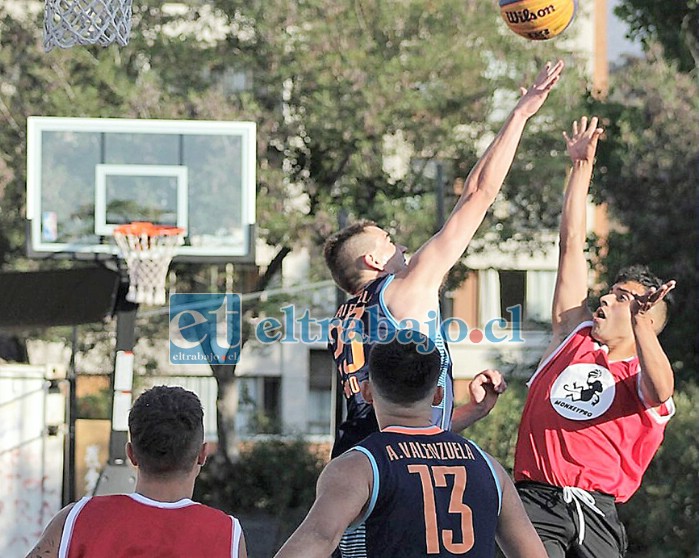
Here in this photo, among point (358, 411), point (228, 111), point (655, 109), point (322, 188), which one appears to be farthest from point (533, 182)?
point (358, 411)

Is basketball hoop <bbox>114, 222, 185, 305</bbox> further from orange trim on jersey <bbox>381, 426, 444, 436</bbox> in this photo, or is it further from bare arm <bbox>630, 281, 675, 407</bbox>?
orange trim on jersey <bbox>381, 426, 444, 436</bbox>

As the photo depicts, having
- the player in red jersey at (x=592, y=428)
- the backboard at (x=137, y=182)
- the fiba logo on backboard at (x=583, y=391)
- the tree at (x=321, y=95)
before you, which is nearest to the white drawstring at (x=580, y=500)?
the player in red jersey at (x=592, y=428)

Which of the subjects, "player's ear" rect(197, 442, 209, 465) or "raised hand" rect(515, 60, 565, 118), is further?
"raised hand" rect(515, 60, 565, 118)

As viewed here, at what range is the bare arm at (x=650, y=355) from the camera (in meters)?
4.31

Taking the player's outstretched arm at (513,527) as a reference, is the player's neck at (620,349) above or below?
above

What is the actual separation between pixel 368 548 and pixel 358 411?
122cm

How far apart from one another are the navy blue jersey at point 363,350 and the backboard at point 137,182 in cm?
673

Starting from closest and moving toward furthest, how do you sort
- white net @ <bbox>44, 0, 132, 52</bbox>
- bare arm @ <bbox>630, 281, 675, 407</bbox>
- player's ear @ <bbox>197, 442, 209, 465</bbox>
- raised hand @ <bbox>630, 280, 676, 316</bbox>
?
player's ear @ <bbox>197, 442, 209, 465</bbox>, raised hand @ <bbox>630, 280, 676, 316</bbox>, bare arm @ <bbox>630, 281, 675, 407</bbox>, white net @ <bbox>44, 0, 132, 52</bbox>

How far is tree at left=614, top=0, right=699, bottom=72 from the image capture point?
1324 centimetres

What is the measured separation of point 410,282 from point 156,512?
1.45 metres

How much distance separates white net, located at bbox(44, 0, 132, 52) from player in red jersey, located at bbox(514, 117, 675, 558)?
3.17 m

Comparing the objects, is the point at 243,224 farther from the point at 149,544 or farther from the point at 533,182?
the point at 149,544

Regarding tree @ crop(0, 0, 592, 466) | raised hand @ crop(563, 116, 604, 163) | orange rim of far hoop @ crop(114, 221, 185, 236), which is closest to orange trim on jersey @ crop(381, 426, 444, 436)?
raised hand @ crop(563, 116, 604, 163)

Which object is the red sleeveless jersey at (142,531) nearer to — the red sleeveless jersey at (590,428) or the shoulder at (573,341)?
the red sleeveless jersey at (590,428)
